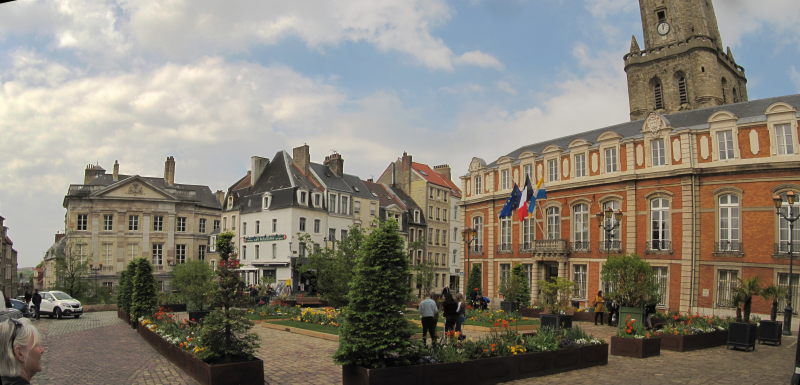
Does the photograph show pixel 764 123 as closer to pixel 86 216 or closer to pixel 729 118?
pixel 729 118

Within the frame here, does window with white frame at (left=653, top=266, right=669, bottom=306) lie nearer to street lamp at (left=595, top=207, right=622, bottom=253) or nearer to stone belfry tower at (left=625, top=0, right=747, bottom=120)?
street lamp at (left=595, top=207, right=622, bottom=253)

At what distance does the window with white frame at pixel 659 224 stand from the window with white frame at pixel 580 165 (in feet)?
16.6

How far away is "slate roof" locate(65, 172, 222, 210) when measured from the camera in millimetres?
54253

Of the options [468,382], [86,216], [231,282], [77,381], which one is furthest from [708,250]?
[86,216]

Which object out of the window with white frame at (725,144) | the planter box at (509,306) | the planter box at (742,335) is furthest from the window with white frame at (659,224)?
the planter box at (742,335)

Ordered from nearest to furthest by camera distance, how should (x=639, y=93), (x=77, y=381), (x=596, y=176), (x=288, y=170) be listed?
(x=77, y=381) < (x=596, y=176) < (x=288, y=170) < (x=639, y=93)

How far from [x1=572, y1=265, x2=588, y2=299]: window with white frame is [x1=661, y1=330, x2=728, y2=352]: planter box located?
1839cm

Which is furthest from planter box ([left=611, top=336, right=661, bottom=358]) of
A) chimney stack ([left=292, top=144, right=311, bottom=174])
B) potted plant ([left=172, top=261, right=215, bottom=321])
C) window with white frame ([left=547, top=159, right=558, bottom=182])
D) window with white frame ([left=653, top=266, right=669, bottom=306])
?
chimney stack ([left=292, top=144, right=311, bottom=174])

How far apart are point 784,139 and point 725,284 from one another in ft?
25.4

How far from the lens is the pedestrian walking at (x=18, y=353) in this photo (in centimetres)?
400

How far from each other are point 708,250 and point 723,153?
16.9 feet

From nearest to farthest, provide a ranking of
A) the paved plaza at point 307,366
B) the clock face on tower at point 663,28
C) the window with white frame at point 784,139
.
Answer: the paved plaza at point 307,366 → the window with white frame at point 784,139 → the clock face on tower at point 663,28

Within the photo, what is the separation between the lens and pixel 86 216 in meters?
54.1

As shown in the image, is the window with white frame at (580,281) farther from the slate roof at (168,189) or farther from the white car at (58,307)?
the slate roof at (168,189)
